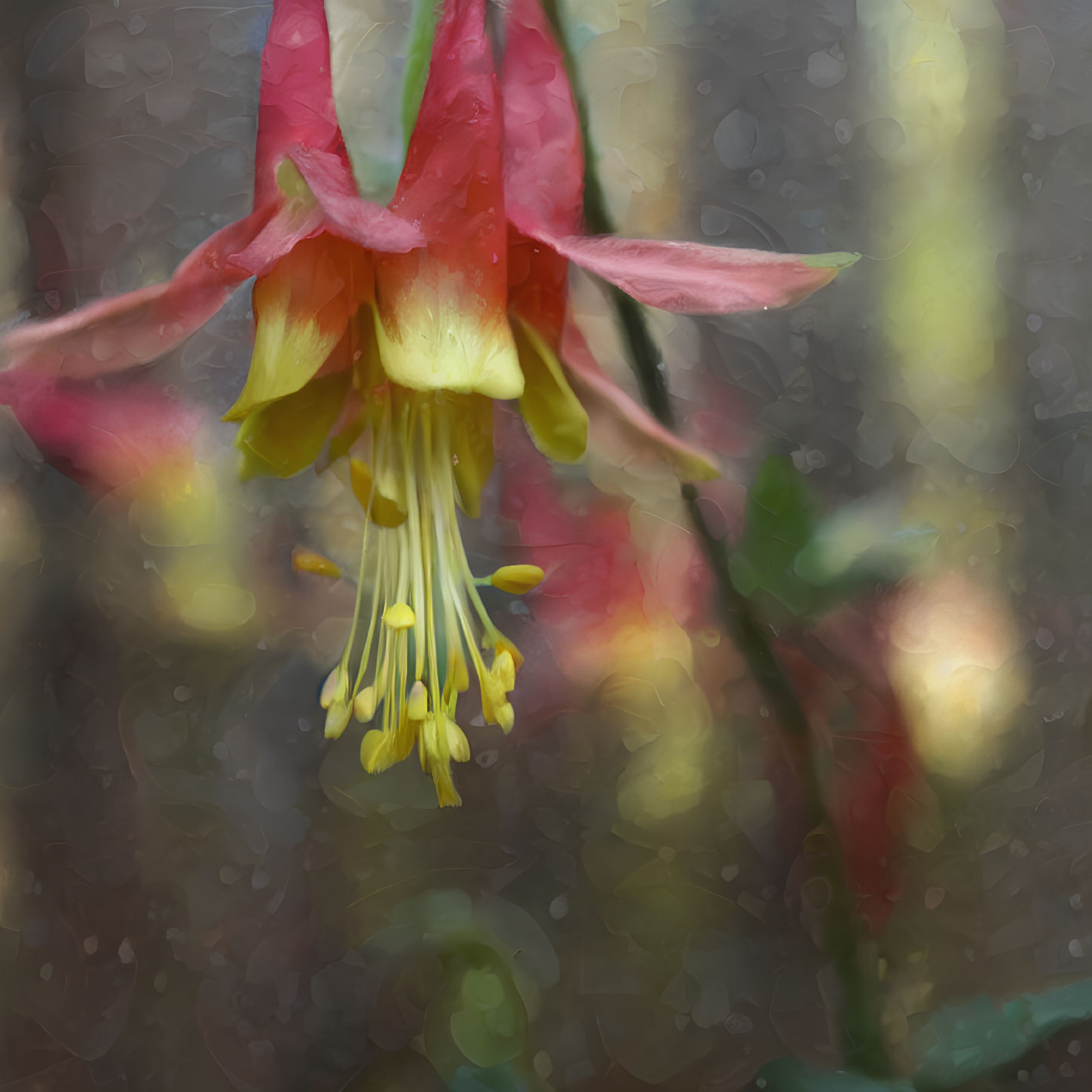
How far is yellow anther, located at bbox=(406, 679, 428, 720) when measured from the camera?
301 millimetres

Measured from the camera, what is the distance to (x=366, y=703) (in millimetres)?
304

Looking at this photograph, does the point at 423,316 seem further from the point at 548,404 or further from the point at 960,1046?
the point at 960,1046

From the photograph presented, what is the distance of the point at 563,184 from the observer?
29cm

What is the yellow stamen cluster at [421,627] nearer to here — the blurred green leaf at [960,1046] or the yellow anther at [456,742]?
the yellow anther at [456,742]

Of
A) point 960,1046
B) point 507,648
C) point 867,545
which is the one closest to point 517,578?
point 507,648

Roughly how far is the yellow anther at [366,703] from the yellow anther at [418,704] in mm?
13

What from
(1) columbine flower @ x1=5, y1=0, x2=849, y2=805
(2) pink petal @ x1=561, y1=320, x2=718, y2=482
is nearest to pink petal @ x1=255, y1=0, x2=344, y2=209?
(1) columbine flower @ x1=5, y1=0, x2=849, y2=805

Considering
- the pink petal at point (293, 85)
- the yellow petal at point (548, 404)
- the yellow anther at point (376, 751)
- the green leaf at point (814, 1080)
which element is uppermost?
the pink petal at point (293, 85)

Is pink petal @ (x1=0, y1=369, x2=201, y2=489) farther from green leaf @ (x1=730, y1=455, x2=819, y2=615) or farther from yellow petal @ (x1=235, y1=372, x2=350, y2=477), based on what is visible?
green leaf @ (x1=730, y1=455, x2=819, y2=615)

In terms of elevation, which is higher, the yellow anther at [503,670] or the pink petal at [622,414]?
→ the pink petal at [622,414]

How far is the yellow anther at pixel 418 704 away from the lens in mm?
301

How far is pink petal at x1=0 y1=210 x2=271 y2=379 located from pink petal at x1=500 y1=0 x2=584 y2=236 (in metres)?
0.08

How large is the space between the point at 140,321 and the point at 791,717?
10.3 inches

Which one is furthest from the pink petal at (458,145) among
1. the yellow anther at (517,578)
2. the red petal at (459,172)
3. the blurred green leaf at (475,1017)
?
the blurred green leaf at (475,1017)
